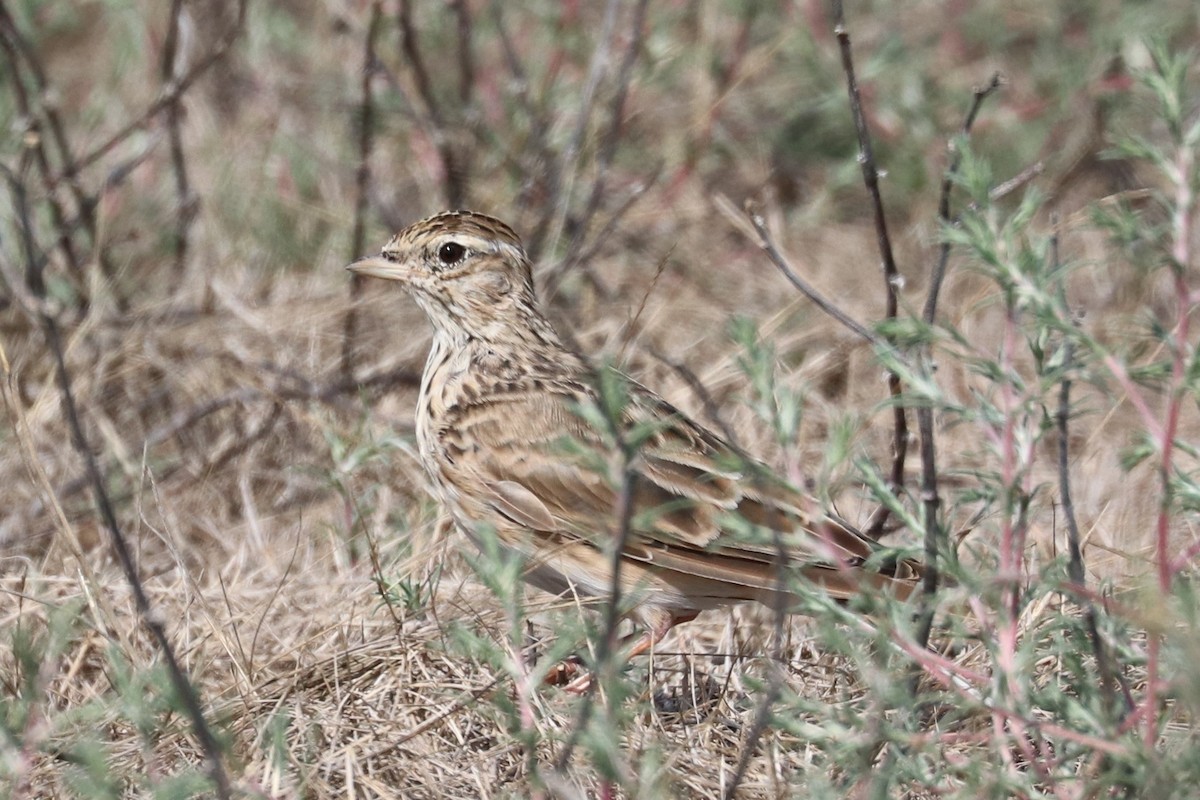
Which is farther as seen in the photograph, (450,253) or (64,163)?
(64,163)

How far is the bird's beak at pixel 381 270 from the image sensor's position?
5.33 metres

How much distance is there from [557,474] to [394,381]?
2006 mm

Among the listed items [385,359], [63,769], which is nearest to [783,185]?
[385,359]

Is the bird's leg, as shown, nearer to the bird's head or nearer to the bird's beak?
the bird's head

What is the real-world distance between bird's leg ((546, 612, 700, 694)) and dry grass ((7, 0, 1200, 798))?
99 millimetres

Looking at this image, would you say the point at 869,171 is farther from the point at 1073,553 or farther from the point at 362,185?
the point at 362,185

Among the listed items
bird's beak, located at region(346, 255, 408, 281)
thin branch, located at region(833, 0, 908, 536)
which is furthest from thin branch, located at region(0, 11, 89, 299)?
thin branch, located at region(833, 0, 908, 536)

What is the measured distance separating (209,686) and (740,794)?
4.85 feet

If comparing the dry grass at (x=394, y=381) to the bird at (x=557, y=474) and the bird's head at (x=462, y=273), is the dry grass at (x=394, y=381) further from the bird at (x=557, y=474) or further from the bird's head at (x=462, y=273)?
the bird's head at (x=462, y=273)

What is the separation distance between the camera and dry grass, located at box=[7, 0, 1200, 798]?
152 inches

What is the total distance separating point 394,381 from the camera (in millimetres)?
6543

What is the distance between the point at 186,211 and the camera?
7.18 metres

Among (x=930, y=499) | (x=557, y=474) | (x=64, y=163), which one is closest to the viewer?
(x=930, y=499)

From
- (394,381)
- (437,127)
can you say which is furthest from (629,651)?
(437,127)
